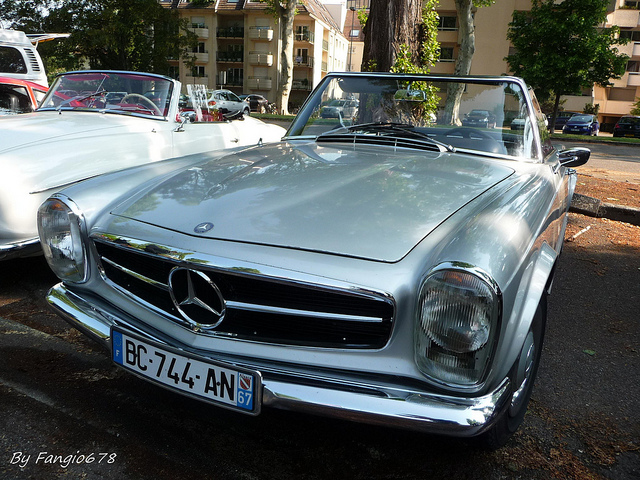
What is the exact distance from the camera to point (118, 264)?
2033 mm

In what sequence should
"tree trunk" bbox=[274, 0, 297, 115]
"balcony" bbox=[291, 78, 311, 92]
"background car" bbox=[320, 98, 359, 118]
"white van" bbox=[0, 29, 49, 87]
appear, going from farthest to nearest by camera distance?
"balcony" bbox=[291, 78, 311, 92] → "tree trunk" bbox=[274, 0, 297, 115] → "white van" bbox=[0, 29, 49, 87] → "background car" bbox=[320, 98, 359, 118]

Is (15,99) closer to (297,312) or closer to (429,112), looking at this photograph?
(429,112)

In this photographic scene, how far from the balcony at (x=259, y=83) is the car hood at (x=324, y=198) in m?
43.6

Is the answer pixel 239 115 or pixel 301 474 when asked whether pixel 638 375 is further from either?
pixel 239 115

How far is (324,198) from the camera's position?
6.66 ft

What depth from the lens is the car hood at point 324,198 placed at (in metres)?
1.75

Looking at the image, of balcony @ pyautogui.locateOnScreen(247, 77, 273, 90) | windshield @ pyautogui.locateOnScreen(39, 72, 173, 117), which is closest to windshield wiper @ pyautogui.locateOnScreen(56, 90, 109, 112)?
windshield @ pyautogui.locateOnScreen(39, 72, 173, 117)

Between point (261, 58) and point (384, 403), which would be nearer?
point (384, 403)

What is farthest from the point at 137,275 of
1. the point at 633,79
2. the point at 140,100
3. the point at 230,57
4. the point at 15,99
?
the point at 633,79

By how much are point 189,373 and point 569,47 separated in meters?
27.2

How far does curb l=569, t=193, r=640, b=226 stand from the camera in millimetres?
5754

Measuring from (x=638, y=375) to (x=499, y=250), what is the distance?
1.51 meters

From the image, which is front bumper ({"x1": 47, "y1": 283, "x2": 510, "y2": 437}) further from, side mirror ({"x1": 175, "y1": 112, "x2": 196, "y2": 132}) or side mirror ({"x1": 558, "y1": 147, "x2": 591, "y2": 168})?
side mirror ({"x1": 175, "y1": 112, "x2": 196, "y2": 132})

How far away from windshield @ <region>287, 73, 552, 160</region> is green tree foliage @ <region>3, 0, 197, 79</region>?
24.3 meters
